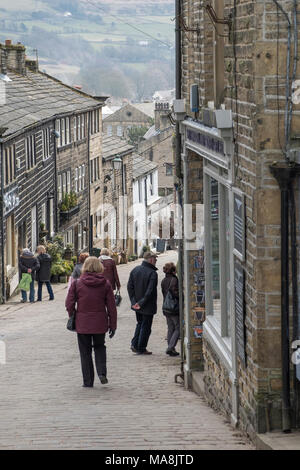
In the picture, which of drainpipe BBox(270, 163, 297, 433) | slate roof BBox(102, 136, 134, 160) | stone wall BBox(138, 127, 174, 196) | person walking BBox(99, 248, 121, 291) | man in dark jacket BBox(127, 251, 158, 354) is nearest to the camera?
drainpipe BBox(270, 163, 297, 433)

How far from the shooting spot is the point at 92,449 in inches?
265

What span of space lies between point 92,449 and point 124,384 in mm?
4249

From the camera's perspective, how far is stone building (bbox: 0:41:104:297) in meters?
27.5

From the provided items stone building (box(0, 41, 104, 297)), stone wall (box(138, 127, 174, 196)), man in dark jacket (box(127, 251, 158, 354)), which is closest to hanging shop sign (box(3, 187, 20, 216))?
stone building (box(0, 41, 104, 297))

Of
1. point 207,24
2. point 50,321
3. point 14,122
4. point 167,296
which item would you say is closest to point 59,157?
point 14,122

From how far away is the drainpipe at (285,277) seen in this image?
610 centimetres

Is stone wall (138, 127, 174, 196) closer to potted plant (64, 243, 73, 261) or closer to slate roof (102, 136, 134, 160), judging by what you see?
slate roof (102, 136, 134, 160)

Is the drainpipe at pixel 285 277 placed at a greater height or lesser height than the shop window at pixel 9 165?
greater

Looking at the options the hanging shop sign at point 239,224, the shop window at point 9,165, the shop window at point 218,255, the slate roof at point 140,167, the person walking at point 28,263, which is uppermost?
the hanging shop sign at point 239,224

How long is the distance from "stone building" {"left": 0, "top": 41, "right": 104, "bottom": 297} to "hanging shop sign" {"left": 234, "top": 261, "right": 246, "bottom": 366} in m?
18.6

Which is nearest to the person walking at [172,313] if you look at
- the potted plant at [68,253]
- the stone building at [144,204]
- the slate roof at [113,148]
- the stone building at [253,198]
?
the stone building at [253,198]

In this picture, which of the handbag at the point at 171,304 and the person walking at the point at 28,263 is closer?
the handbag at the point at 171,304

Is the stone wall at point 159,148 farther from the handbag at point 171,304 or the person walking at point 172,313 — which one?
the handbag at point 171,304

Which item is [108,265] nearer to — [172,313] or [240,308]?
[172,313]
